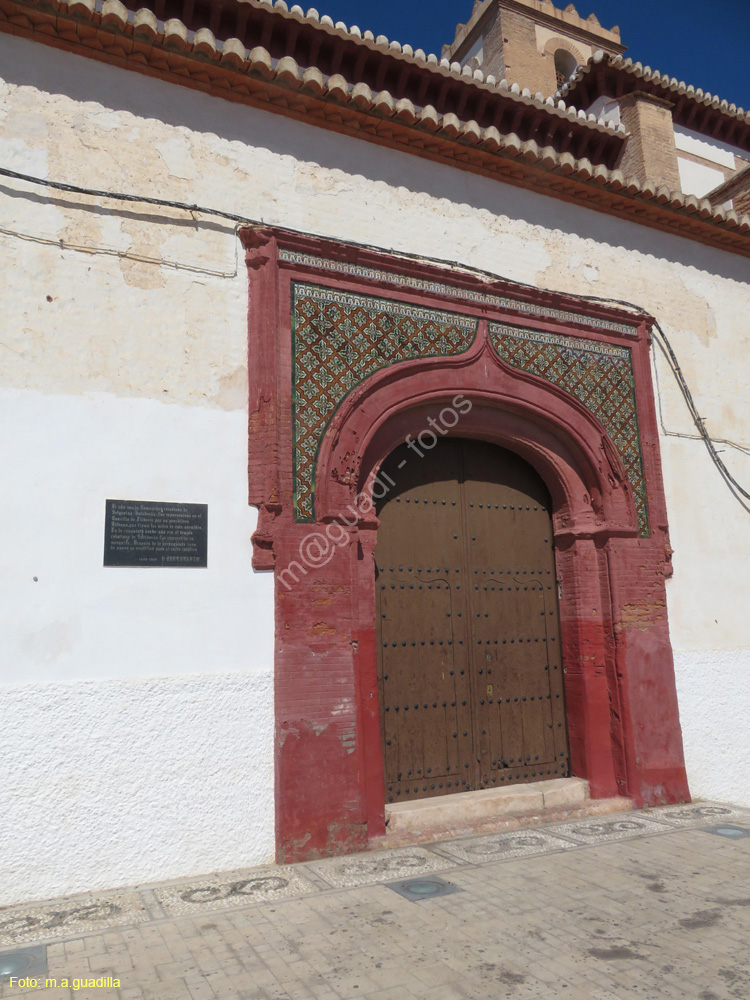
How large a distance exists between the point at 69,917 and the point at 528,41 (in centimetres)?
1265

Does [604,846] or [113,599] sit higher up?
[113,599]

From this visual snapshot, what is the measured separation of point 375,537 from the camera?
4.60 metres

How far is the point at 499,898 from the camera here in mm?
3387

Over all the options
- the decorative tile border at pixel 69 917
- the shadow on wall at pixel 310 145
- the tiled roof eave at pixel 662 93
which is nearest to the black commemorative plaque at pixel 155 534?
the decorative tile border at pixel 69 917

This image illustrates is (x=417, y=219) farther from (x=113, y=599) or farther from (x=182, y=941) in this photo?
(x=182, y=941)

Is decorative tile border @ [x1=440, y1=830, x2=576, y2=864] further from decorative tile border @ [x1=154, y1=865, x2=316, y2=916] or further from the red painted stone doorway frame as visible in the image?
decorative tile border @ [x1=154, y1=865, x2=316, y2=916]

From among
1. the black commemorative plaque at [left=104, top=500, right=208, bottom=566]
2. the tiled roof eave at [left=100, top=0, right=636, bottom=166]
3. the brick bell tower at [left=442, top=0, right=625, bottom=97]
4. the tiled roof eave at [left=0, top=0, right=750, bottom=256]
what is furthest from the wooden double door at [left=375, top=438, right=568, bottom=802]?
the brick bell tower at [left=442, top=0, right=625, bottom=97]

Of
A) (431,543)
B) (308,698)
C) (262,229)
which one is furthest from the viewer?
(431,543)

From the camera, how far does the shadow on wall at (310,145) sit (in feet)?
14.0

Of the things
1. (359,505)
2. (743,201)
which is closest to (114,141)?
(359,505)

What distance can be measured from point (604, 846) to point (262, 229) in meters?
4.07

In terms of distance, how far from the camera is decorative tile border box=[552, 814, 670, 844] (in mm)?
4393

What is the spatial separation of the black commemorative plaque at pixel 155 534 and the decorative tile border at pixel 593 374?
249 cm

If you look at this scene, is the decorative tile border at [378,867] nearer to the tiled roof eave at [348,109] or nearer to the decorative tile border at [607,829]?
the decorative tile border at [607,829]
